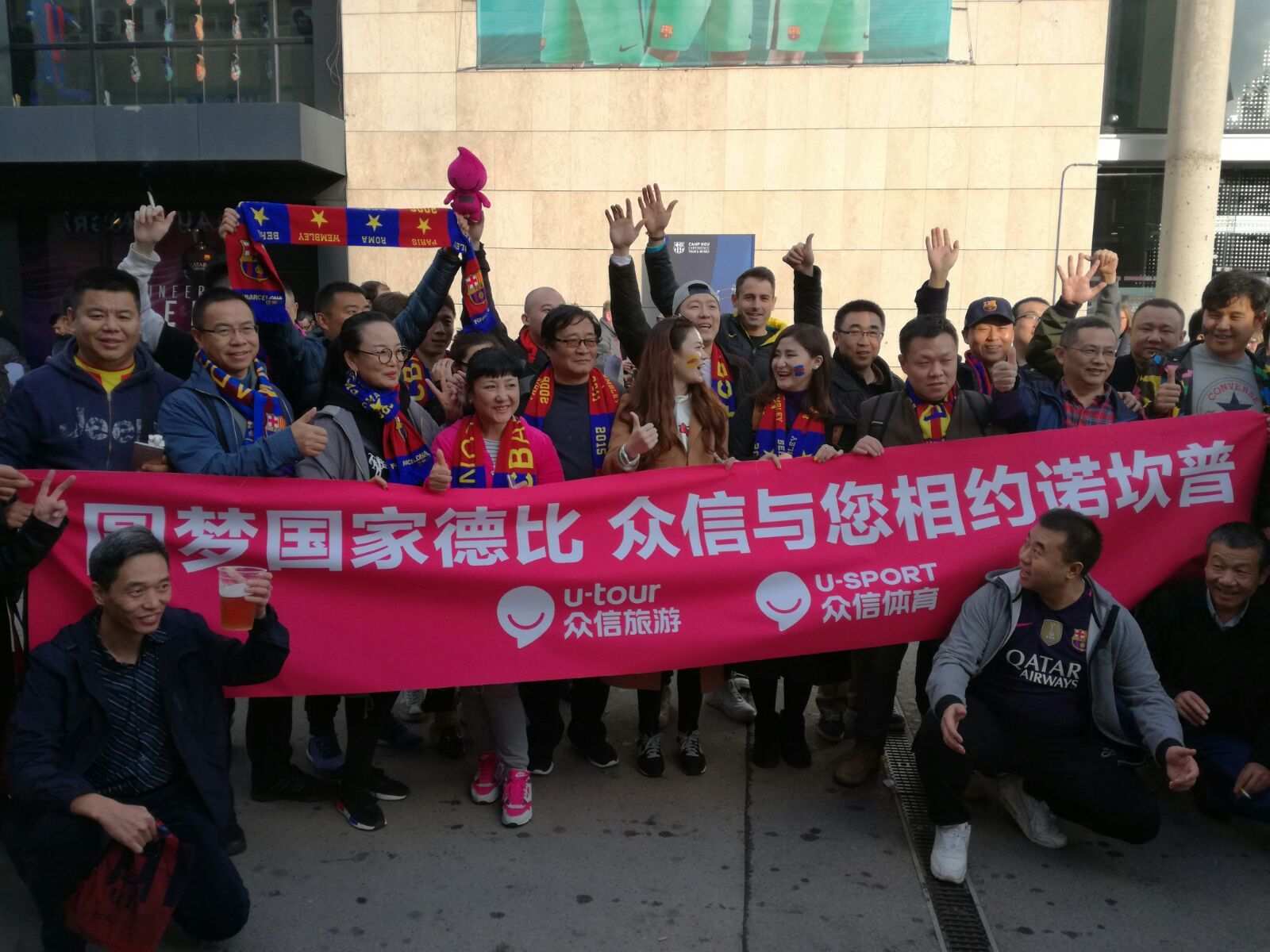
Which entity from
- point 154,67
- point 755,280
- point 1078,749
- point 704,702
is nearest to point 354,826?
point 704,702

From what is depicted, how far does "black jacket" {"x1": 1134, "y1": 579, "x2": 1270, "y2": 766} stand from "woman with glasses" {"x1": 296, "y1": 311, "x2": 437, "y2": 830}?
288 cm

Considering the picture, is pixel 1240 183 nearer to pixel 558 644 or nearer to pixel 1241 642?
pixel 1241 642

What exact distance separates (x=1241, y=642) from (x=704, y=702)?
236cm

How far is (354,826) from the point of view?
4.02 metres

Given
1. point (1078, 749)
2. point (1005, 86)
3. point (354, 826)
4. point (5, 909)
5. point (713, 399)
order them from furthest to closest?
point (1005, 86) < point (713, 399) < point (354, 826) < point (1078, 749) < point (5, 909)

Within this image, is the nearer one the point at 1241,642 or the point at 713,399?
the point at 1241,642

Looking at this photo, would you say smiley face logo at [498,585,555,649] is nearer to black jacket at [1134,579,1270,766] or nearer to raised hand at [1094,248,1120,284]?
black jacket at [1134,579,1270,766]

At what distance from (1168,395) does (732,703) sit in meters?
2.31

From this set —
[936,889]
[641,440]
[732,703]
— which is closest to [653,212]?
[641,440]

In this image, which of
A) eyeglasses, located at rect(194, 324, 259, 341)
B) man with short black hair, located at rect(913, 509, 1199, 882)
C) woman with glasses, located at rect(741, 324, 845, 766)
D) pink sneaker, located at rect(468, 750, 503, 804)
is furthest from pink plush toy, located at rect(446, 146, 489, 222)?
man with short black hair, located at rect(913, 509, 1199, 882)

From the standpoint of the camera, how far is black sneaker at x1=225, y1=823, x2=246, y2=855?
3768 millimetres

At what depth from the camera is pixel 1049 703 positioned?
149 inches

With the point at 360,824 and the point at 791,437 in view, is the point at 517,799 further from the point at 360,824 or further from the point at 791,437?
the point at 791,437

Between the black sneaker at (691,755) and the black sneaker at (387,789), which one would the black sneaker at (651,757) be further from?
the black sneaker at (387,789)
